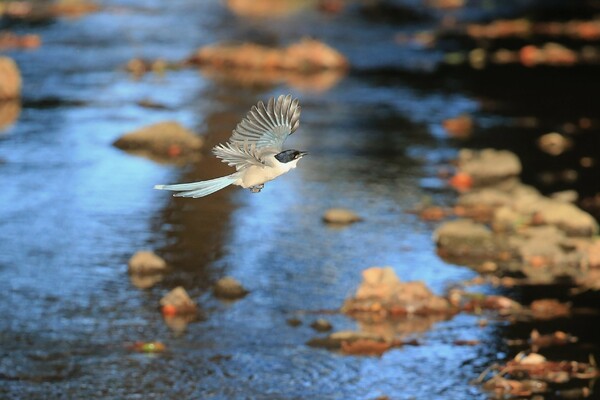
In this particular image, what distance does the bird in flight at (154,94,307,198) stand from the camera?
7832mm

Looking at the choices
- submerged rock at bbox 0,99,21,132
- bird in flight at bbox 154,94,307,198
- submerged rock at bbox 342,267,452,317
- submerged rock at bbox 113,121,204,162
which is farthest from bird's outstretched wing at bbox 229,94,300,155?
submerged rock at bbox 0,99,21,132

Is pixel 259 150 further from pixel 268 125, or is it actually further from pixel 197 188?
pixel 197 188

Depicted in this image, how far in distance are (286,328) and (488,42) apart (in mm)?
27177

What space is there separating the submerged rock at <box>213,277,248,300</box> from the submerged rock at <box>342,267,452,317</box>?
1.50 m

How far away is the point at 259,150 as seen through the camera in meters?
8.08

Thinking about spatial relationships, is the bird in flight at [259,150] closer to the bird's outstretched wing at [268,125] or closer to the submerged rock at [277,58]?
the bird's outstretched wing at [268,125]

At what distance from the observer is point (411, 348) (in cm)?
1692

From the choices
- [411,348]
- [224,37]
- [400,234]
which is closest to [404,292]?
[411,348]

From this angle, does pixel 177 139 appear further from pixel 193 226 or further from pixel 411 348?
pixel 411 348

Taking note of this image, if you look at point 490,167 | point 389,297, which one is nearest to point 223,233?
point 389,297

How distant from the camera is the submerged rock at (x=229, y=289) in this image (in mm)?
18328

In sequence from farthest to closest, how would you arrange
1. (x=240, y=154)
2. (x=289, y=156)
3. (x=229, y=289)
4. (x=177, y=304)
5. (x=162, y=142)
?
(x=162, y=142), (x=229, y=289), (x=177, y=304), (x=240, y=154), (x=289, y=156)

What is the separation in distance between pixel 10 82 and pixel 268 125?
23189 mm

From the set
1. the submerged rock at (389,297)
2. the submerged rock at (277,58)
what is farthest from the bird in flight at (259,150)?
the submerged rock at (277,58)
